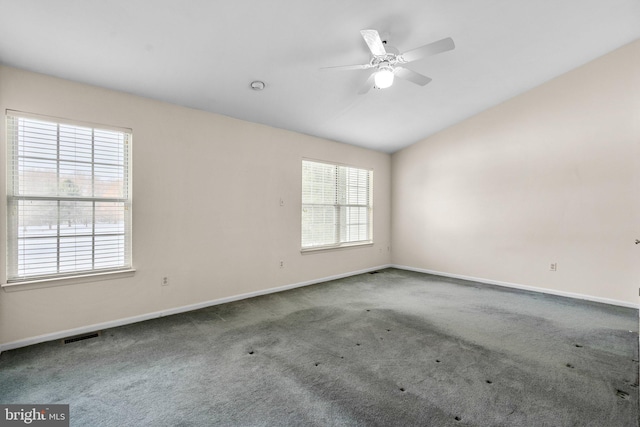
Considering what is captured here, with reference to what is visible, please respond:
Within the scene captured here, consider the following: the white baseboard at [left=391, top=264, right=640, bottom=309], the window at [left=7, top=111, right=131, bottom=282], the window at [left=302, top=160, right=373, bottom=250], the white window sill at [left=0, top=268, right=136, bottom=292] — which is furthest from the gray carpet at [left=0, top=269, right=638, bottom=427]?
the window at [left=302, top=160, right=373, bottom=250]

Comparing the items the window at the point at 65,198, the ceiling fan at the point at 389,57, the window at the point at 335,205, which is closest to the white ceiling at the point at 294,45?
the ceiling fan at the point at 389,57

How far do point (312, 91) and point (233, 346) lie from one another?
3.08m

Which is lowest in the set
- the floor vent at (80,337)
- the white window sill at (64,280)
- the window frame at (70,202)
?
the floor vent at (80,337)

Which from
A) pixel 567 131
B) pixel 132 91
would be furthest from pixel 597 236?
pixel 132 91

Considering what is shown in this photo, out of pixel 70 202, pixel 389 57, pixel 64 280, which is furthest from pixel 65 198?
pixel 389 57

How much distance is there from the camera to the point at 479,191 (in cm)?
524

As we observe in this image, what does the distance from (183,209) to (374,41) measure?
9.49 feet

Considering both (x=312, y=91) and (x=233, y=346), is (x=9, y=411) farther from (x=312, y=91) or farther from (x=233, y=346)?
(x=312, y=91)

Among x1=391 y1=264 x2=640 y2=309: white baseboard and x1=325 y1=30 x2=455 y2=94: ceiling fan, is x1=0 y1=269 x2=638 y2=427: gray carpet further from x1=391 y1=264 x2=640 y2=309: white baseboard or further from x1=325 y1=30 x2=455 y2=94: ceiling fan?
x1=325 y1=30 x2=455 y2=94: ceiling fan

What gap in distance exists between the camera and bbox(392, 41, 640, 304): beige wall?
392cm

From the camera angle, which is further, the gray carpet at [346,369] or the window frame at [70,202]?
→ the window frame at [70,202]

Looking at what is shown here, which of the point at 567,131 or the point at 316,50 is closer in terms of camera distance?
the point at 316,50

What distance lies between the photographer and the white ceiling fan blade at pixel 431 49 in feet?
7.64

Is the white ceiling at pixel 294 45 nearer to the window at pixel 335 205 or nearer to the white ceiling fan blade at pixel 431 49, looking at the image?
Answer: the white ceiling fan blade at pixel 431 49
